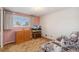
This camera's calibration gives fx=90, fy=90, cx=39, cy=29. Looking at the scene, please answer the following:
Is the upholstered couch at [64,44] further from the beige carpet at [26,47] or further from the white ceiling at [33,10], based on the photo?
the white ceiling at [33,10]

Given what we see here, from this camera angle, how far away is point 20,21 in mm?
1559

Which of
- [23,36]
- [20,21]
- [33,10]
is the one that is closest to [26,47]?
[23,36]

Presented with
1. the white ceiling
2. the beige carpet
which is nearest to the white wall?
the white ceiling

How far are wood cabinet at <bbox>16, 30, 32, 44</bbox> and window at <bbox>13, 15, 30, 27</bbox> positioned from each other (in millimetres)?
124

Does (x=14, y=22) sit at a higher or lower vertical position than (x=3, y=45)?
higher

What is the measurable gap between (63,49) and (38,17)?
0.70 m

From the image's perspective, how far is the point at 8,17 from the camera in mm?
A: 1508

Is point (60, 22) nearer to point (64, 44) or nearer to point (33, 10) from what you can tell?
point (64, 44)

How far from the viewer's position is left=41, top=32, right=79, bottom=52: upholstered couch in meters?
1.51

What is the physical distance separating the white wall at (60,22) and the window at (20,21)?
0.27 meters

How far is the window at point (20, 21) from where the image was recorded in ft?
5.03

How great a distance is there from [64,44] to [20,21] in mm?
856
